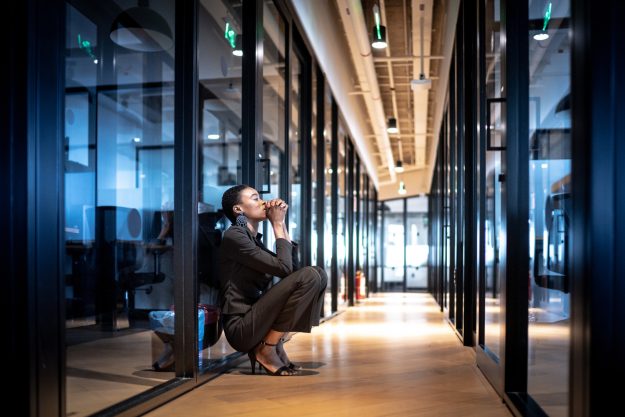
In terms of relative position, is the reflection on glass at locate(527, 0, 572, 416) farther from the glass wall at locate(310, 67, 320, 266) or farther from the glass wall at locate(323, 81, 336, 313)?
the glass wall at locate(323, 81, 336, 313)

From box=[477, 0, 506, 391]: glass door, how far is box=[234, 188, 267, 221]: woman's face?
4.08 feet

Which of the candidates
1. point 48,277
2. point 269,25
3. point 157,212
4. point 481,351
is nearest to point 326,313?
point 269,25

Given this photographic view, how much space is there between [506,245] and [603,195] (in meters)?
1.42

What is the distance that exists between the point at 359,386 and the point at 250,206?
1135 mm

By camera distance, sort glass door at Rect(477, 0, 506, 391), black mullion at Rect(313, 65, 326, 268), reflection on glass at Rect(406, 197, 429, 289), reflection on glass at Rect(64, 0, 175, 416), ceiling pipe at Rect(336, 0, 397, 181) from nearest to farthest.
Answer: reflection on glass at Rect(64, 0, 175, 416) → glass door at Rect(477, 0, 506, 391) → ceiling pipe at Rect(336, 0, 397, 181) → black mullion at Rect(313, 65, 326, 268) → reflection on glass at Rect(406, 197, 429, 289)

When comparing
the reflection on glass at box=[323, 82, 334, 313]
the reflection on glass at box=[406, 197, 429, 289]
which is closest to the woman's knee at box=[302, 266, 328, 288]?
the reflection on glass at box=[323, 82, 334, 313]

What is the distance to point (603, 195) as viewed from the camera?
5.36 ft

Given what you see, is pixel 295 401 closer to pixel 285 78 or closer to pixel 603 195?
pixel 603 195

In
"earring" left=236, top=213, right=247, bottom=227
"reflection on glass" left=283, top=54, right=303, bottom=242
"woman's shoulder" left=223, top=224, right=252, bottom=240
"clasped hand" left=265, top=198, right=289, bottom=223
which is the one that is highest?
"reflection on glass" left=283, top=54, right=303, bottom=242

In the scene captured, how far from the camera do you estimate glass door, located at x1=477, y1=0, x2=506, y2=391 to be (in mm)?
3191

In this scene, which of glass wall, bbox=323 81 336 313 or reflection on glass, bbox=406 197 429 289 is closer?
glass wall, bbox=323 81 336 313

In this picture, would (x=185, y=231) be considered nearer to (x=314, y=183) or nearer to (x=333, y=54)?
(x=314, y=183)

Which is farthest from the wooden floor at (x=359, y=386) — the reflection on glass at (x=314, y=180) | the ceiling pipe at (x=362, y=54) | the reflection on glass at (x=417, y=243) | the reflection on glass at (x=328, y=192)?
the reflection on glass at (x=417, y=243)

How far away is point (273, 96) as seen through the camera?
5539 mm
